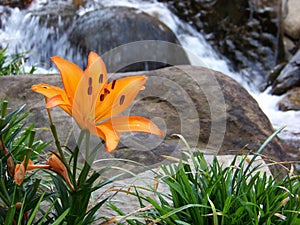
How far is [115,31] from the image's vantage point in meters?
6.54

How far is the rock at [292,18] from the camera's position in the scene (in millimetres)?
9328

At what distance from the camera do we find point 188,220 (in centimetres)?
150

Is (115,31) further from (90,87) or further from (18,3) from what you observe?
(90,87)

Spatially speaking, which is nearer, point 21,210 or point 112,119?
point 112,119

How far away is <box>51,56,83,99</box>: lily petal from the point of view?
1051 mm

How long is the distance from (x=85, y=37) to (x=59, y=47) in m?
0.40

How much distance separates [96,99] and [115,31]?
5606 millimetres

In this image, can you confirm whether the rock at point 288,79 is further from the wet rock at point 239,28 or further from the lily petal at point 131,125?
the lily petal at point 131,125

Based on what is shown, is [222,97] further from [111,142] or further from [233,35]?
[233,35]

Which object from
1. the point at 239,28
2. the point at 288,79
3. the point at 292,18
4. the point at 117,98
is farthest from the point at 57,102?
the point at 292,18

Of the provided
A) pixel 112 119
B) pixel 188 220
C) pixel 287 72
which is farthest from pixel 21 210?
pixel 287 72

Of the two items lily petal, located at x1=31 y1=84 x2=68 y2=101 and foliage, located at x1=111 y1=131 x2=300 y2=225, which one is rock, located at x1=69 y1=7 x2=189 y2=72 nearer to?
foliage, located at x1=111 y1=131 x2=300 y2=225

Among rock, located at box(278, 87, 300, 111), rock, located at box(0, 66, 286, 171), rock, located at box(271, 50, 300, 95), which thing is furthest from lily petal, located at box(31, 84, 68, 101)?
rock, located at box(271, 50, 300, 95)

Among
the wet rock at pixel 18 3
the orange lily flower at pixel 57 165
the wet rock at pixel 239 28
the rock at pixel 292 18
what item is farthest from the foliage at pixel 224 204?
the rock at pixel 292 18
